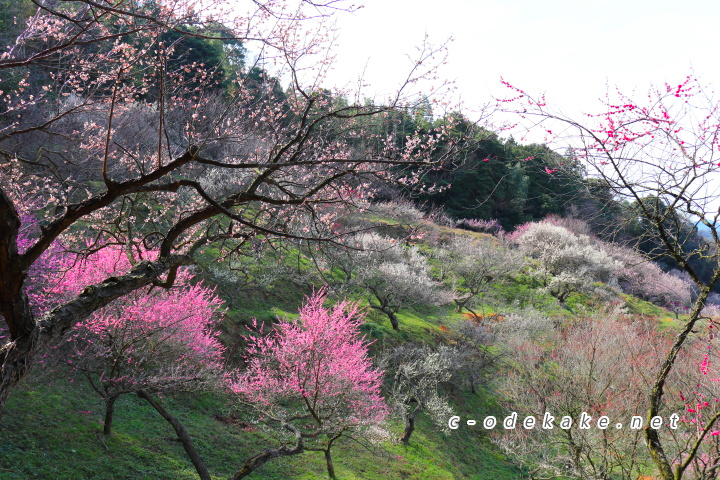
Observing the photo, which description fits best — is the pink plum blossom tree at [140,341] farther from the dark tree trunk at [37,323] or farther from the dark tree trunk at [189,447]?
the dark tree trunk at [37,323]

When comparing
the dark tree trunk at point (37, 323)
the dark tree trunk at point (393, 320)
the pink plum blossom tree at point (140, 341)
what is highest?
the dark tree trunk at point (37, 323)

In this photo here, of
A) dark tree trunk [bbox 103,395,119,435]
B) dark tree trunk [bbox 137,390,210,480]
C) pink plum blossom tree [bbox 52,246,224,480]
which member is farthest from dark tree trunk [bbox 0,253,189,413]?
dark tree trunk [bbox 103,395,119,435]

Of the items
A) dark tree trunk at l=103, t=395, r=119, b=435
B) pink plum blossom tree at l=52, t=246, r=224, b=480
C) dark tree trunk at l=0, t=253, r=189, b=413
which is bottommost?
dark tree trunk at l=103, t=395, r=119, b=435

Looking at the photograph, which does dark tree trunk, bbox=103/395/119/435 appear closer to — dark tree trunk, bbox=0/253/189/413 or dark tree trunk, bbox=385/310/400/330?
dark tree trunk, bbox=0/253/189/413

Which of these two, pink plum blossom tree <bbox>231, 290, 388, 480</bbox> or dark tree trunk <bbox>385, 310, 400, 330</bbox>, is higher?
dark tree trunk <bbox>385, 310, 400, 330</bbox>

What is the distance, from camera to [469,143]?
3445 mm

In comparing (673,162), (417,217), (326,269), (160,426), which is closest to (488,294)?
(417,217)

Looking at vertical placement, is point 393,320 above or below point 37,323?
below

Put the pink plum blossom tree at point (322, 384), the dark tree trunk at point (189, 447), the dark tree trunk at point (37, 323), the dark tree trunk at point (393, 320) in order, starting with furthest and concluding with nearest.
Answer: the dark tree trunk at point (393, 320)
the pink plum blossom tree at point (322, 384)
the dark tree trunk at point (189, 447)
the dark tree trunk at point (37, 323)

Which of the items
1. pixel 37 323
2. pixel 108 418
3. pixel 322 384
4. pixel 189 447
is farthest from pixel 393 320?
pixel 37 323

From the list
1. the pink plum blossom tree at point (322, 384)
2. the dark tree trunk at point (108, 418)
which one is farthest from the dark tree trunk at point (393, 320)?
the dark tree trunk at point (108, 418)

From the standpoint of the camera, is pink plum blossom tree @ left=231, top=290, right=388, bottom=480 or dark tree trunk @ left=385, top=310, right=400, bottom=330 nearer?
pink plum blossom tree @ left=231, top=290, right=388, bottom=480

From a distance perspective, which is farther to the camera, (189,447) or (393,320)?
(393,320)

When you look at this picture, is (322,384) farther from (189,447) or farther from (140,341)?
Answer: (140,341)
